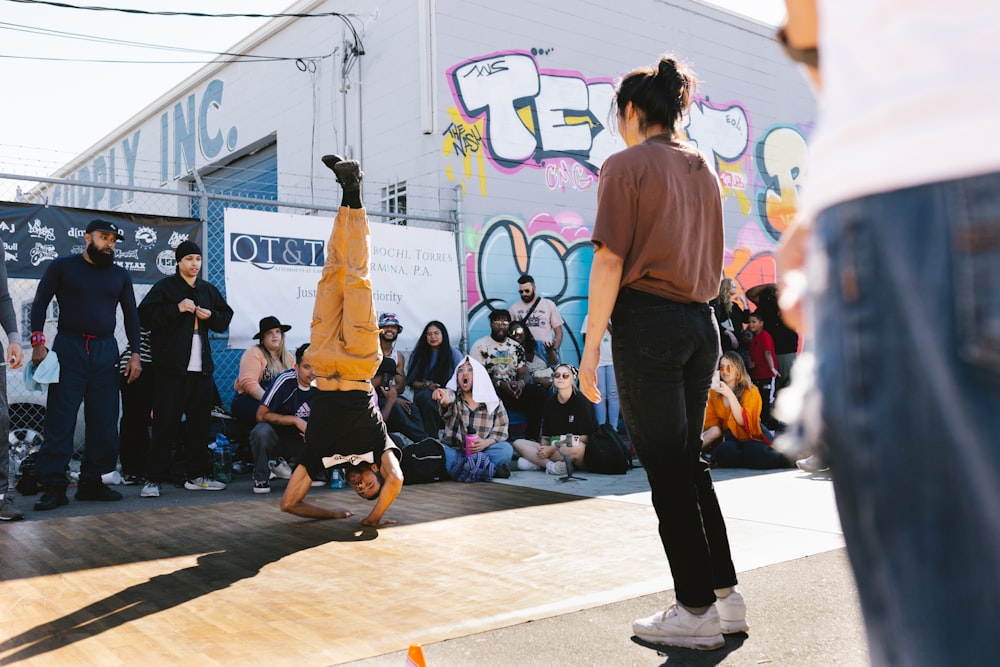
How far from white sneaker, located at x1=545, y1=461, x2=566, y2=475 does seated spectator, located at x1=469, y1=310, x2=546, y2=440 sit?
5.34ft

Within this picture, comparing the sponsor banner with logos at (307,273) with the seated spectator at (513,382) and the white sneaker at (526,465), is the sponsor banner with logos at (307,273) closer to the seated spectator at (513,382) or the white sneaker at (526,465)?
the seated spectator at (513,382)

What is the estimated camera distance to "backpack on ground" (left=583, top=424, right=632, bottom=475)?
294 inches

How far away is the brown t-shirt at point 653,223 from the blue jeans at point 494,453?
492cm

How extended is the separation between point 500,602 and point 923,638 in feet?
9.34

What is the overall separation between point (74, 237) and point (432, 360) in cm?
376

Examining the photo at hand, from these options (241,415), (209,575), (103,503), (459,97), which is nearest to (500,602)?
(209,575)

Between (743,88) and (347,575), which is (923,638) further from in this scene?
(743,88)

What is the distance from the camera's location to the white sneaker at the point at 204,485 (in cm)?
695

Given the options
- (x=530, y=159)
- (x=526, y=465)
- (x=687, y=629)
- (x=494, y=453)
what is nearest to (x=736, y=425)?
(x=526, y=465)

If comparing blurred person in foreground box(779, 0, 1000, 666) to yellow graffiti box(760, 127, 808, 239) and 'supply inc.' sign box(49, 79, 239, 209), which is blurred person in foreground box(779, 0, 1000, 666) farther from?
yellow graffiti box(760, 127, 808, 239)

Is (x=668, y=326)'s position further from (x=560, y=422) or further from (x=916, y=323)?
(x=560, y=422)

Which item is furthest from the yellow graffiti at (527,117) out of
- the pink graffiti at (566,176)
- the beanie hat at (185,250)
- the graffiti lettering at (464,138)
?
the beanie hat at (185,250)

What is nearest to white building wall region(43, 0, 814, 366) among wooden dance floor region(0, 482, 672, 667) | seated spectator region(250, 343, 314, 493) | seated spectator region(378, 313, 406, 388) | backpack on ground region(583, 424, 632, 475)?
seated spectator region(378, 313, 406, 388)

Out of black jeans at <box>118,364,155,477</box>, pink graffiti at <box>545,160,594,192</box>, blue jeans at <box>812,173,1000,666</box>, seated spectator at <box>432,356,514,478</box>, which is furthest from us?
pink graffiti at <box>545,160,594,192</box>
